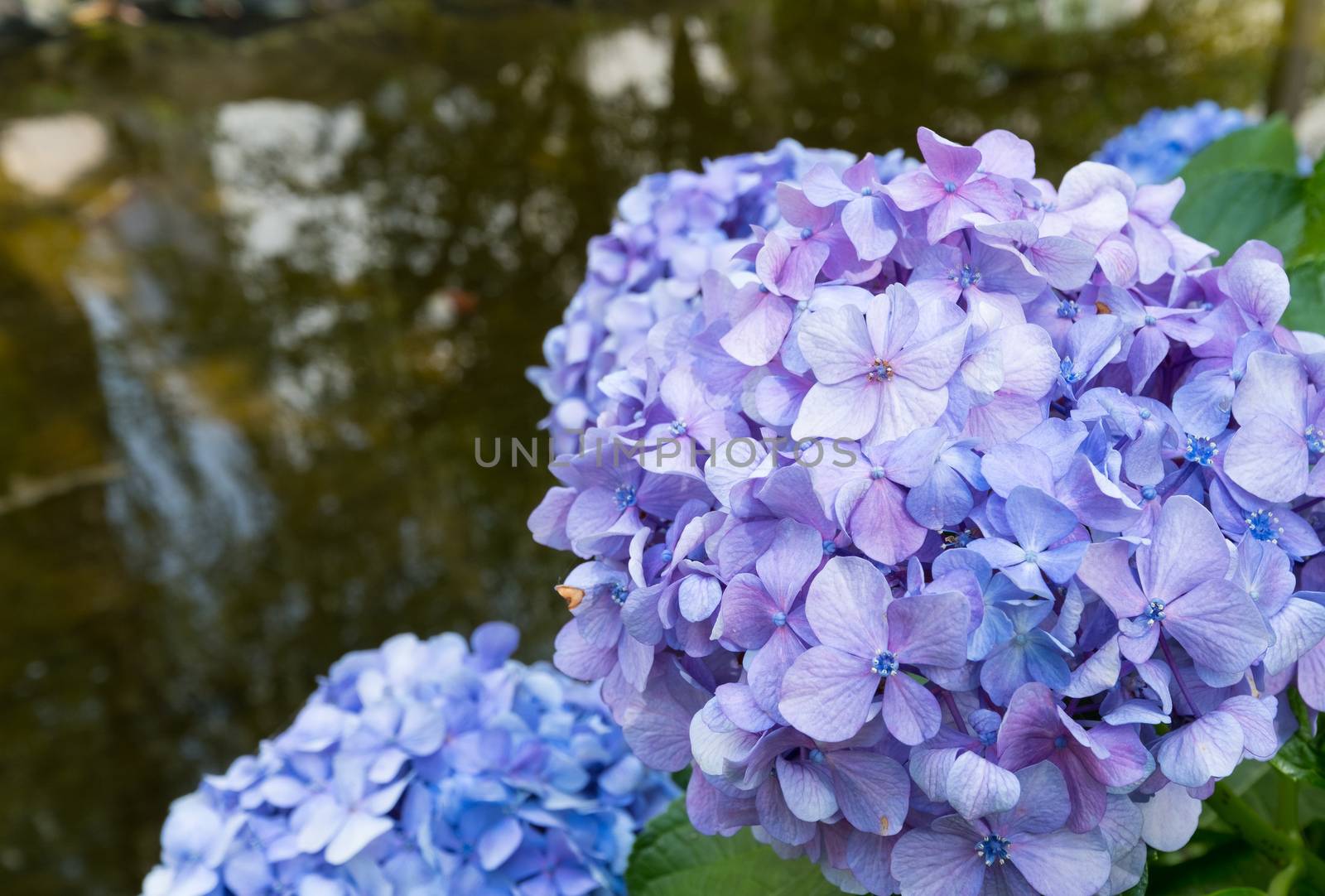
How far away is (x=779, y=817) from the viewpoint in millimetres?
337

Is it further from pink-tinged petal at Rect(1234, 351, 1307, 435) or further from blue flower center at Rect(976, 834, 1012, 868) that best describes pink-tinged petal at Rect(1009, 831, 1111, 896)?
pink-tinged petal at Rect(1234, 351, 1307, 435)

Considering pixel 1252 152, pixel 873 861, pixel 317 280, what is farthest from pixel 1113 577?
pixel 317 280

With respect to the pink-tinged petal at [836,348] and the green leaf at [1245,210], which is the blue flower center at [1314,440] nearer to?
the pink-tinged petal at [836,348]

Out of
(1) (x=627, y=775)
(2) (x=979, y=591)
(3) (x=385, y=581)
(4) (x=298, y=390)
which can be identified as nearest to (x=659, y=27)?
(4) (x=298, y=390)

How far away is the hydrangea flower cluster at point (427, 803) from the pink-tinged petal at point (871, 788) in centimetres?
23

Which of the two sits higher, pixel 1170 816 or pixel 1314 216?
pixel 1314 216

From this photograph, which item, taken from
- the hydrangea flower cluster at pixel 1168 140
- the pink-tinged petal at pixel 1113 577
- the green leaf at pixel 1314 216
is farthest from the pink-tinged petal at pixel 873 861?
the hydrangea flower cluster at pixel 1168 140

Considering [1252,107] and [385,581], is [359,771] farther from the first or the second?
[1252,107]

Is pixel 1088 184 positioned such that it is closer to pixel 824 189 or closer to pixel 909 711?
pixel 824 189

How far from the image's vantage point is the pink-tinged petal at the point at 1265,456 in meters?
0.34

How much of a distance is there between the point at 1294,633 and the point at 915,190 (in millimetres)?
187

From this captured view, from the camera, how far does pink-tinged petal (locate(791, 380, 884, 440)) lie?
13.5 inches

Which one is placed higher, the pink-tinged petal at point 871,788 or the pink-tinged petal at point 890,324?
the pink-tinged petal at point 890,324

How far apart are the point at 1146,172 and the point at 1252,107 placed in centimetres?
120
